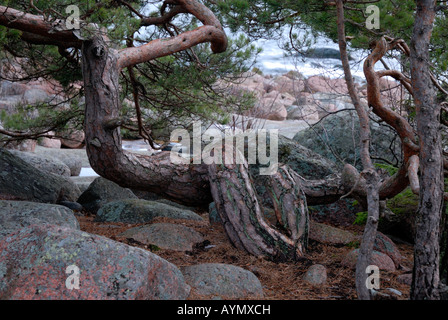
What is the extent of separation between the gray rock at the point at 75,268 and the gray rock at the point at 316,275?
1.19 meters

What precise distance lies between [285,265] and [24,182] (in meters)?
4.04

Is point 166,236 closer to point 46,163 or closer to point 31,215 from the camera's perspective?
point 31,215

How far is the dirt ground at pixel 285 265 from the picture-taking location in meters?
3.26

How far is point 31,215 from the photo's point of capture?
402cm

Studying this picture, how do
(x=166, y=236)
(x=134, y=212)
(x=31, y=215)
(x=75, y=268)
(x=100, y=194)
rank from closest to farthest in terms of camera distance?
(x=75, y=268) → (x=31, y=215) → (x=166, y=236) → (x=134, y=212) → (x=100, y=194)

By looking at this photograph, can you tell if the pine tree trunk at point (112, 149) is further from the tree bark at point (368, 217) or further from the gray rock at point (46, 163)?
the gray rock at point (46, 163)

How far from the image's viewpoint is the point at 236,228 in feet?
13.5

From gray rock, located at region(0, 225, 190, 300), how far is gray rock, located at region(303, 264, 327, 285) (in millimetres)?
1192

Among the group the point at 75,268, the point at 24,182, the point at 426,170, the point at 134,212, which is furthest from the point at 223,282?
the point at 24,182

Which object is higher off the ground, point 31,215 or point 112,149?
point 112,149

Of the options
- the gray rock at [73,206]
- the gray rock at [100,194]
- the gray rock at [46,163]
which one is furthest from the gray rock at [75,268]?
the gray rock at [46,163]

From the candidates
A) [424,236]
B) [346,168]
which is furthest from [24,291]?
[346,168]
